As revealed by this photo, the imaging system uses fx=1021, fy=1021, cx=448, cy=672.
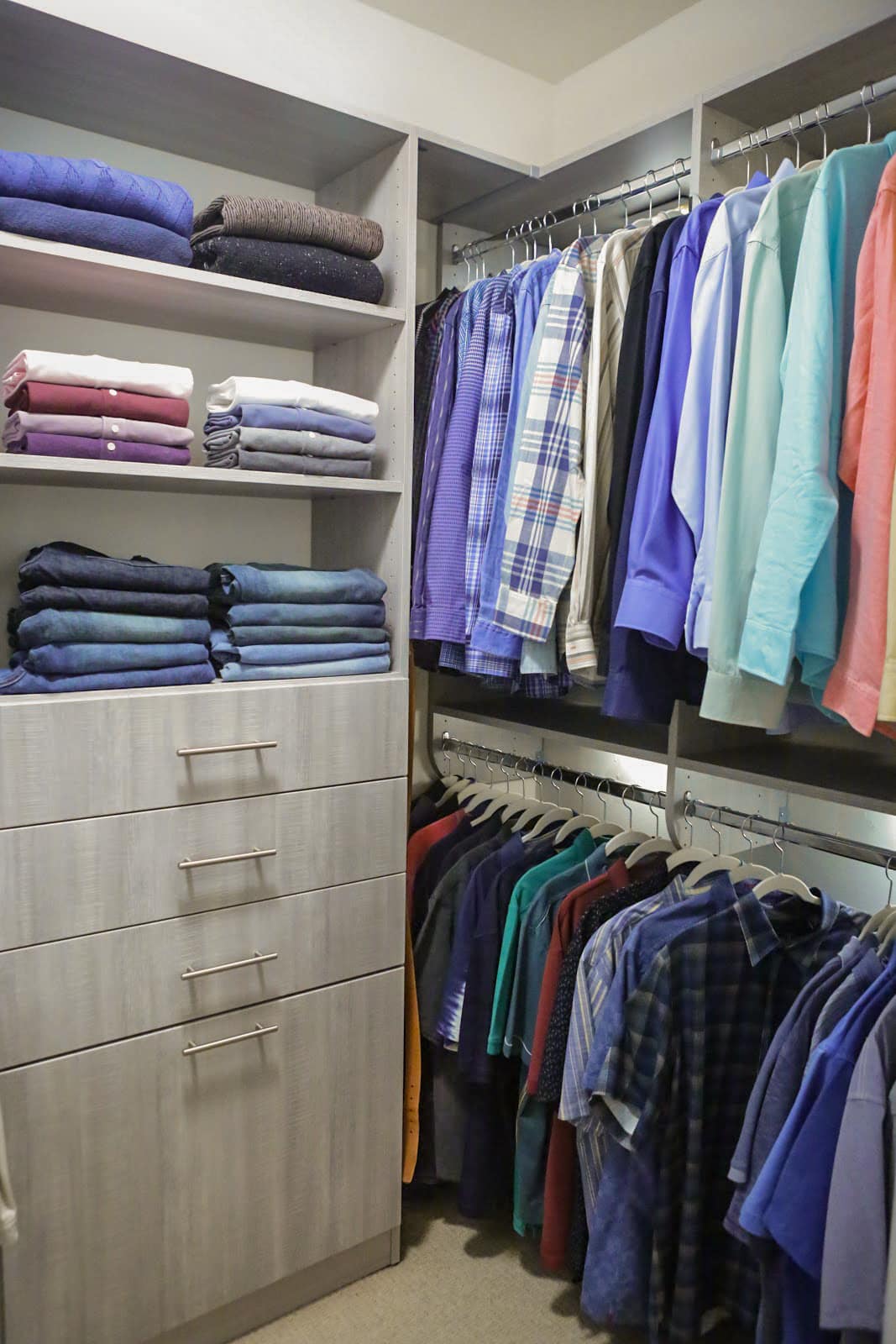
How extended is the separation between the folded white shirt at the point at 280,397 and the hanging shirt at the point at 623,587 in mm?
547

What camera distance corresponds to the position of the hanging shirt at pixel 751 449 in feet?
4.80

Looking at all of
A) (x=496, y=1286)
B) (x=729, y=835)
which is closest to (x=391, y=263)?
(x=729, y=835)

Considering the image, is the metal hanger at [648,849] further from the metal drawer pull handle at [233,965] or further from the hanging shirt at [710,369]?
the metal drawer pull handle at [233,965]

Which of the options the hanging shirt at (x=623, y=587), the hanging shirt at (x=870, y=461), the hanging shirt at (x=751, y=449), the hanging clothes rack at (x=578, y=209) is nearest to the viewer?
the hanging shirt at (x=870, y=461)

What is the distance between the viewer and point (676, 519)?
63.6 inches

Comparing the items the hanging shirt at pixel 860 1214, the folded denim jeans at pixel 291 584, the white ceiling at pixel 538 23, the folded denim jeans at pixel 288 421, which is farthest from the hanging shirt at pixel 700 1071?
the white ceiling at pixel 538 23

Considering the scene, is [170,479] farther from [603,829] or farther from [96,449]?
[603,829]

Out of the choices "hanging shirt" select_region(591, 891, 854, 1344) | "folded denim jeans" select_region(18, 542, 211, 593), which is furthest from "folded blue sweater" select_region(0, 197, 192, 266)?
"hanging shirt" select_region(591, 891, 854, 1344)

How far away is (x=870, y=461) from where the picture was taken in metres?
1.33

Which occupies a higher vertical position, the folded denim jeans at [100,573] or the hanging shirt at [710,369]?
the hanging shirt at [710,369]

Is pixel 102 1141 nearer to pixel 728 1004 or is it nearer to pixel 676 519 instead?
pixel 728 1004

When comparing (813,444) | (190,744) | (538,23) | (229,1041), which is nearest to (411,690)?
(190,744)

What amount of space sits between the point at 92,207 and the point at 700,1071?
1.69 m

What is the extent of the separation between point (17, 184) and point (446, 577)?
995 millimetres
